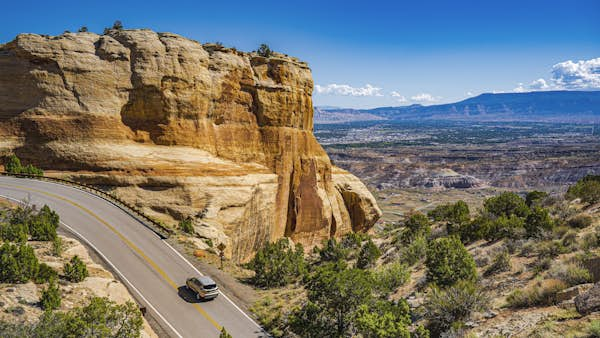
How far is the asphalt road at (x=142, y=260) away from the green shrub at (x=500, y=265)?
10977 millimetres

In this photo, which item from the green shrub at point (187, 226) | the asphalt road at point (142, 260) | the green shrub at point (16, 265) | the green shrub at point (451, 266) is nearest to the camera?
the green shrub at point (16, 265)

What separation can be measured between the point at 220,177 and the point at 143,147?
6348mm

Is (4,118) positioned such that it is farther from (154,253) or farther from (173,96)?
(154,253)

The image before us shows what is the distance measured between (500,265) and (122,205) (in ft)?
79.1

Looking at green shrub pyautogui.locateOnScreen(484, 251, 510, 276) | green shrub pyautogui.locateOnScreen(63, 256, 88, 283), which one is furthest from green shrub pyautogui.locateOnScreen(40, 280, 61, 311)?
green shrub pyautogui.locateOnScreen(484, 251, 510, 276)

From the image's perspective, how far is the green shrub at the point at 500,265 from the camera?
18141mm

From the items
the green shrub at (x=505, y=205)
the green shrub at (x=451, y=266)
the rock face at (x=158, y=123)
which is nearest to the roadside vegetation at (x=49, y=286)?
the rock face at (x=158, y=123)

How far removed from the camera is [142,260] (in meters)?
21.4

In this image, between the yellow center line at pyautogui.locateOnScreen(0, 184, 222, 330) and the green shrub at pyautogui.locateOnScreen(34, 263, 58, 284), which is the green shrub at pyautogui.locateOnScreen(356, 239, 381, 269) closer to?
the yellow center line at pyautogui.locateOnScreen(0, 184, 222, 330)

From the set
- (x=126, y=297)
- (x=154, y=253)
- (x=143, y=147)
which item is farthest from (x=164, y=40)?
(x=126, y=297)

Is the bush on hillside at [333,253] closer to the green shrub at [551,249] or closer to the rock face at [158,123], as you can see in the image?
the rock face at [158,123]

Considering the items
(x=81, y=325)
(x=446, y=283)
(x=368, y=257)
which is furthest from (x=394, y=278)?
(x=81, y=325)

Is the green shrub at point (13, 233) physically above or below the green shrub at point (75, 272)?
above

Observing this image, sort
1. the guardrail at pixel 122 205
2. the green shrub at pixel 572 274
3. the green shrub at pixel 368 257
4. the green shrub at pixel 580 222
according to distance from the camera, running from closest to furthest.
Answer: the green shrub at pixel 572 274
the green shrub at pixel 580 222
the guardrail at pixel 122 205
the green shrub at pixel 368 257
